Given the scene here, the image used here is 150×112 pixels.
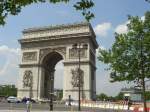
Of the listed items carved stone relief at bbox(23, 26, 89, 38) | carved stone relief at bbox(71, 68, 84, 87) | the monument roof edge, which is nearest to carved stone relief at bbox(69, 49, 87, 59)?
carved stone relief at bbox(71, 68, 84, 87)

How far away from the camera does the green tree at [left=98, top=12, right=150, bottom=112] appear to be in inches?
1270

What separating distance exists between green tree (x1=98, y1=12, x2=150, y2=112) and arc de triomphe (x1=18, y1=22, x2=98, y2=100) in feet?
125

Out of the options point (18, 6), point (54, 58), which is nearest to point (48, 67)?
point (54, 58)

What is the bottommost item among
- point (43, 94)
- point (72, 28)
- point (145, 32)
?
point (43, 94)

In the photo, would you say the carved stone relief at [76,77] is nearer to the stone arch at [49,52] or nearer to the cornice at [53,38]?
the stone arch at [49,52]

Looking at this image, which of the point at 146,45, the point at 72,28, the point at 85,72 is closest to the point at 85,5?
the point at 146,45

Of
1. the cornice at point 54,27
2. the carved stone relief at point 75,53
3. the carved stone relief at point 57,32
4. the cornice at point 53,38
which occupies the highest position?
the cornice at point 54,27

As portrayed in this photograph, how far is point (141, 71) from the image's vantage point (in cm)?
3209

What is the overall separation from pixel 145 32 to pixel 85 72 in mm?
40687

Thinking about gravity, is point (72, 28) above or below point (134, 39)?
above

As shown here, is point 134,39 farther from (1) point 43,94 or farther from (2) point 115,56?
(1) point 43,94

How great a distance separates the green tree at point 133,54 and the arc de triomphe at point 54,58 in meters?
38.2

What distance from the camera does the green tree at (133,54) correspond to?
3225cm

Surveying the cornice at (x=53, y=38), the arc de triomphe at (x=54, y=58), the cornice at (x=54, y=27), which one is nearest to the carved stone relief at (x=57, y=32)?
the arc de triomphe at (x=54, y=58)
